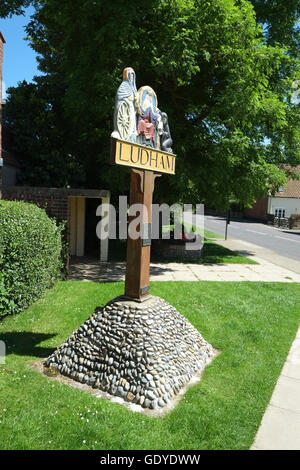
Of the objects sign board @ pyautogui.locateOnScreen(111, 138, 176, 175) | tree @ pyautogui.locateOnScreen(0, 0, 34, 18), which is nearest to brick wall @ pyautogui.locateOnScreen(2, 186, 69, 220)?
sign board @ pyautogui.locateOnScreen(111, 138, 176, 175)

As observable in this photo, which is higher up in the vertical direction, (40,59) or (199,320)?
(40,59)

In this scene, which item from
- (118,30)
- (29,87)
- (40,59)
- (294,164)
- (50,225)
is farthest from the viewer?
(40,59)

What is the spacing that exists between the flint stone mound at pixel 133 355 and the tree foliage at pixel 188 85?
704cm

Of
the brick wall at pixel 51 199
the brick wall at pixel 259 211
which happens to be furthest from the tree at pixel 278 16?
the brick wall at pixel 259 211

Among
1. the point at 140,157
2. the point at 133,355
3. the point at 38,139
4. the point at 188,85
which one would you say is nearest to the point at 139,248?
the point at 140,157

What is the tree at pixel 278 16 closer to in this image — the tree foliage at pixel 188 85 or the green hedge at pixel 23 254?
the tree foliage at pixel 188 85

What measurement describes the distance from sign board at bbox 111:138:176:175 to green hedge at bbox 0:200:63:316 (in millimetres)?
2881

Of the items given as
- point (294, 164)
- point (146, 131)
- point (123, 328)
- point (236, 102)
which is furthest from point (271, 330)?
point (294, 164)

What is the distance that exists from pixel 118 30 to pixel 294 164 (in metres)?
10.8

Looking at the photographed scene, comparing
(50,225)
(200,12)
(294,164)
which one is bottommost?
(50,225)

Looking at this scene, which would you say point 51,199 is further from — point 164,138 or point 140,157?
point 140,157

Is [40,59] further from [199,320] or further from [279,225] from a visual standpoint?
[279,225]

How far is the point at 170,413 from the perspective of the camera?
159 inches

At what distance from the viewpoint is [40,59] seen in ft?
72.1
